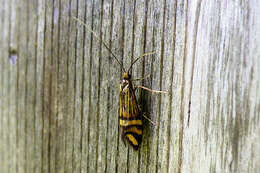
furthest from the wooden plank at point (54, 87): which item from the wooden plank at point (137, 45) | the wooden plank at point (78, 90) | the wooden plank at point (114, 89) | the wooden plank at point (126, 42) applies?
the wooden plank at point (137, 45)

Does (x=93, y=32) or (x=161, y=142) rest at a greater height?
(x=93, y=32)

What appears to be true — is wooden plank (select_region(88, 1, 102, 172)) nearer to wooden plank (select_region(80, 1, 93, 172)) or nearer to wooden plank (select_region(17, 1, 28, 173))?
wooden plank (select_region(80, 1, 93, 172))

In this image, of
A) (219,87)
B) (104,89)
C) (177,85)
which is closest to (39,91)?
(104,89)

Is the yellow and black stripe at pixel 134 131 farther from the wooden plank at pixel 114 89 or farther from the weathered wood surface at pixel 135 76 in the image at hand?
the wooden plank at pixel 114 89

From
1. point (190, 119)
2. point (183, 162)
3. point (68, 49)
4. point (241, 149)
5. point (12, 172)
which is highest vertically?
point (68, 49)

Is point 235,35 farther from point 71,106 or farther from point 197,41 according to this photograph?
point 71,106

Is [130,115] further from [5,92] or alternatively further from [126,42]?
[5,92]

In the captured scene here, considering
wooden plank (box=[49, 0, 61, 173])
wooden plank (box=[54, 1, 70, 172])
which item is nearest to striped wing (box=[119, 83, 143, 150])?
wooden plank (box=[54, 1, 70, 172])

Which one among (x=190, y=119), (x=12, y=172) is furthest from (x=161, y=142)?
(x=12, y=172)
